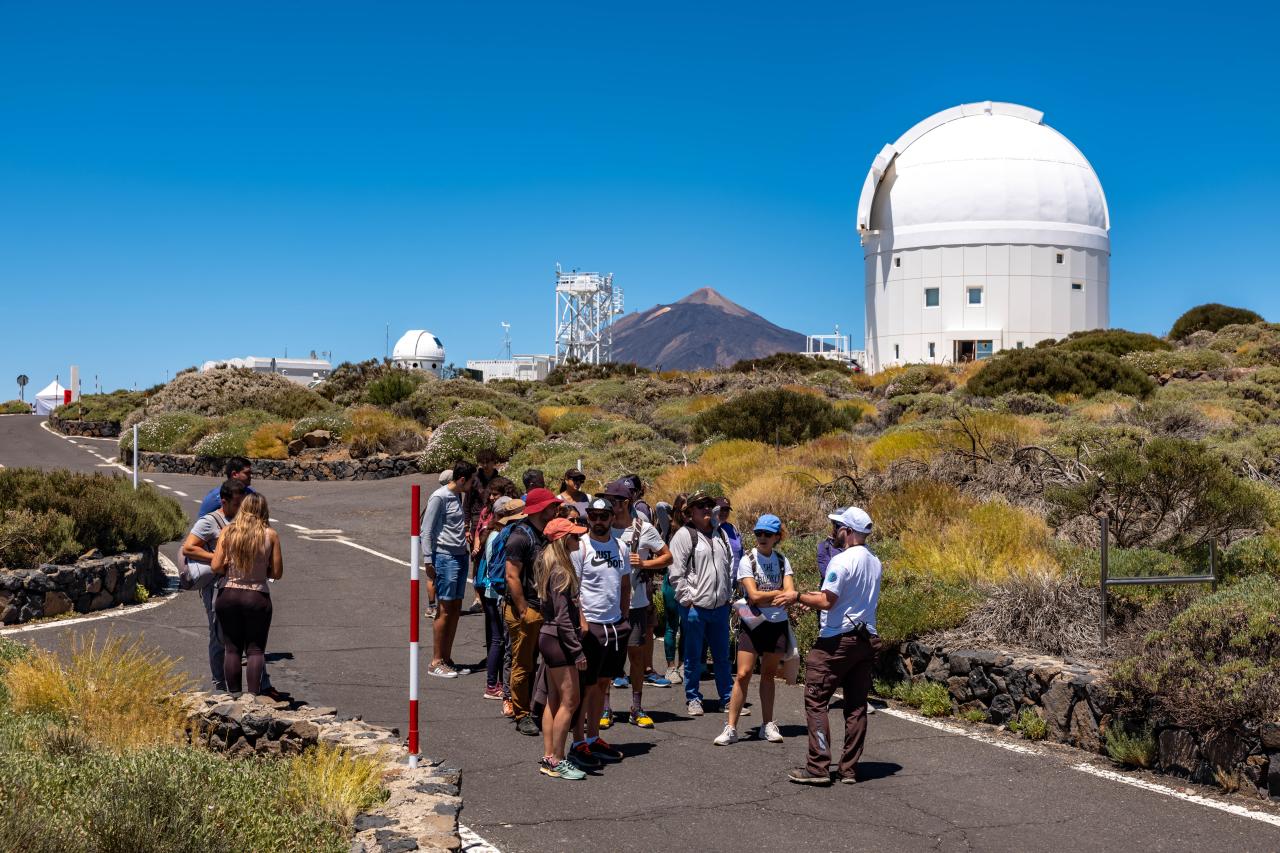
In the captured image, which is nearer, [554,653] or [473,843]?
[473,843]

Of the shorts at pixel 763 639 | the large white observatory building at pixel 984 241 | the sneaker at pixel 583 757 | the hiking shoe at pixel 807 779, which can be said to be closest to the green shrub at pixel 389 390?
the large white observatory building at pixel 984 241

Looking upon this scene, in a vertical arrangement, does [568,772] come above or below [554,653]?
below

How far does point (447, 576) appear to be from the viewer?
1041 centimetres

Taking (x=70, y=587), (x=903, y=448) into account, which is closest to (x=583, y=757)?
(x=70, y=587)

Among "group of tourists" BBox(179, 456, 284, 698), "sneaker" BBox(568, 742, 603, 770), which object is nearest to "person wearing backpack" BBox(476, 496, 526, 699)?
"sneaker" BBox(568, 742, 603, 770)

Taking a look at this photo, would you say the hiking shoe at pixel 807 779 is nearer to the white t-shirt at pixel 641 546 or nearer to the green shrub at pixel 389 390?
the white t-shirt at pixel 641 546

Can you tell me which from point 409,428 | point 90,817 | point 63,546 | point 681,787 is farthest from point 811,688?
point 409,428

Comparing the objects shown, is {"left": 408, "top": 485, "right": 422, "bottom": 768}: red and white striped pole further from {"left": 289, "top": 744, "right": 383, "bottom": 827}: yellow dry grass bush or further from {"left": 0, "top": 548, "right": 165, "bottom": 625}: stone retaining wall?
{"left": 0, "top": 548, "right": 165, "bottom": 625}: stone retaining wall

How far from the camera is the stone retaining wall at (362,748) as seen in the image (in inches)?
215

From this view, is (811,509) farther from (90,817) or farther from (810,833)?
(90,817)

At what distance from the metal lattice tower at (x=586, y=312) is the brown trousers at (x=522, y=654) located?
4347 inches

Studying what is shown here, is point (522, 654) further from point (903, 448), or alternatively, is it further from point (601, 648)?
point (903, 448)

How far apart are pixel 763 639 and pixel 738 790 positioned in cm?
142

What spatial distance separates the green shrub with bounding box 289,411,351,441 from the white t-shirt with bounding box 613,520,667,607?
22996 mm
